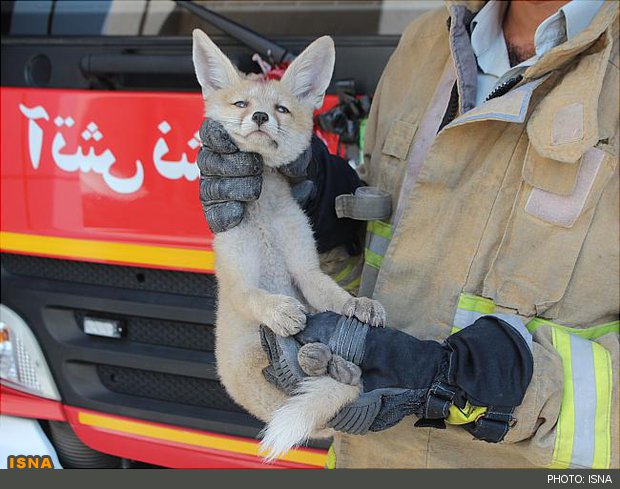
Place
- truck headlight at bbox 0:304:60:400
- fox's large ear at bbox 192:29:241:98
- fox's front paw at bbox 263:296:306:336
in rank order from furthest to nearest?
truck headlight at bbox 0:304:60:400
fox's large ear at bbox 192:29:241:98
fox's front paw at bbox 263:296:306:336

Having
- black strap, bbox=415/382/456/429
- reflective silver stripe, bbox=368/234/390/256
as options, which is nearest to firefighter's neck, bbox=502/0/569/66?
reflective silver stripe, bbox=368/234/390/256

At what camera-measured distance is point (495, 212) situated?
1646mm

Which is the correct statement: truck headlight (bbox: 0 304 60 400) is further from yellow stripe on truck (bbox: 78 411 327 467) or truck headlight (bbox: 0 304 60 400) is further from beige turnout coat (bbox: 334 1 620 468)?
beige turnout coat (bbox: 334 1 620 468)

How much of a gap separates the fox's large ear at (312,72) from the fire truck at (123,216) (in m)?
0.38

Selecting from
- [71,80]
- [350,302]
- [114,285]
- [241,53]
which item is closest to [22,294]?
[114,285]

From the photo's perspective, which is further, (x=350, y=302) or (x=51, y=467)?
(x=51, y=467)

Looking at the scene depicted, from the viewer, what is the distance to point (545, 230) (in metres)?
1.56

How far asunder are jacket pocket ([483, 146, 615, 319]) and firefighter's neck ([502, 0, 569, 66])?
424 mm

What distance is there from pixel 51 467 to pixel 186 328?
0.78 meters

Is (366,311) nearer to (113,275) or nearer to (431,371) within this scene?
(431,371)

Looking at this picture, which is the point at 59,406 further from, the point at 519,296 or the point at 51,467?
the point at 519,296

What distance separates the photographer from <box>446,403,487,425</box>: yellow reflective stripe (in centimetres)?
146

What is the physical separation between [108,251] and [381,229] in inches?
41.0

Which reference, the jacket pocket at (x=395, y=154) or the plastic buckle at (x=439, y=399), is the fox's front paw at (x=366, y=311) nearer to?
the plastic buckle at (x=439, y=399)
